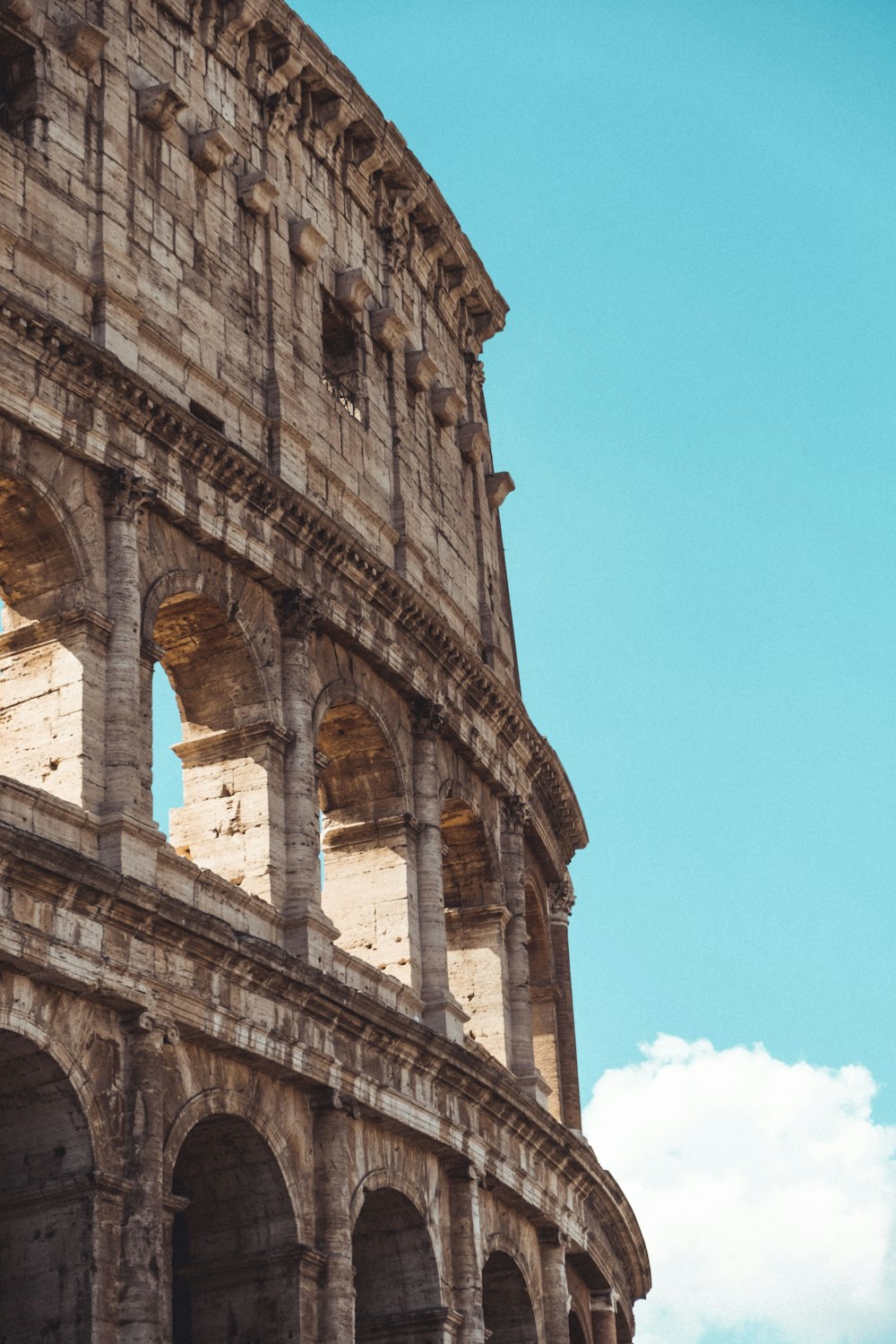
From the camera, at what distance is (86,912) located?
18.5 meters

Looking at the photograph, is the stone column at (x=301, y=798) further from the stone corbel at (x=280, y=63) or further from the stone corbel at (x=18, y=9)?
the stone corbel at (x=280, y=63)

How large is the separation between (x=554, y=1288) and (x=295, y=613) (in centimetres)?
875

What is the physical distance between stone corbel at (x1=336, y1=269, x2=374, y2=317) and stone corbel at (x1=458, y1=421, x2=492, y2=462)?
12.2 ft

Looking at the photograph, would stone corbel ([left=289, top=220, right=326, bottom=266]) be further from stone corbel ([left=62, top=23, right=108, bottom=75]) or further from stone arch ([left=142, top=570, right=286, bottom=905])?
stone arch ([left=142, top=570, right=286, bottom=905])

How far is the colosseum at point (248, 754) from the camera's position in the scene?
1856cm

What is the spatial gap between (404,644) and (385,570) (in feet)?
3.84

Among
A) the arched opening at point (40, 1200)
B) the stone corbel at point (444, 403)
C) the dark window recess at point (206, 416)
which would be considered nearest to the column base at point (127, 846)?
the arched opening at point (40, 1200)

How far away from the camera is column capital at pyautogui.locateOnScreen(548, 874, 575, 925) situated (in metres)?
31.5

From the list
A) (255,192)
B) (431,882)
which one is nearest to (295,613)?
(431,882)

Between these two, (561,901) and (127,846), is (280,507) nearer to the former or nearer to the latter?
(127,846)

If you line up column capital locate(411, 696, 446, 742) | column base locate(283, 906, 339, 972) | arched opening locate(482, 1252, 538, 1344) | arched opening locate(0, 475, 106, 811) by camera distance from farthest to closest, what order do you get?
column capital locate(411, 696, 446, 742) < arched opening locate(482, 1252, 538, 1344) < column base locate(283, 906, 339, 972) < arched opening locate(0, 475, 106, 811)

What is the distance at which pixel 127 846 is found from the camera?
19594 mm

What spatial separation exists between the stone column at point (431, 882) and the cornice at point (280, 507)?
45 centimetres

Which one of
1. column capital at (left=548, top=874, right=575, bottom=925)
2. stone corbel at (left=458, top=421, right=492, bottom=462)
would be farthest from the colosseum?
column capital at (left=548, top=874, right=575, bottom=925)
